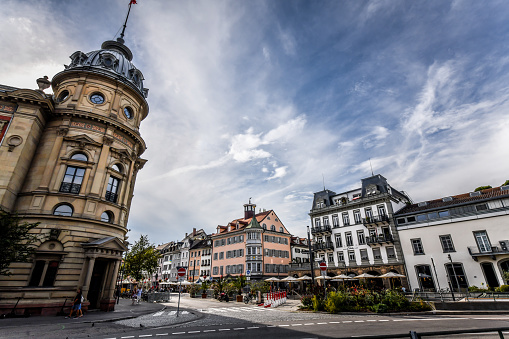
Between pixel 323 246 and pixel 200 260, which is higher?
pixel 323 246

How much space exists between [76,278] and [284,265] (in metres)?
41.2

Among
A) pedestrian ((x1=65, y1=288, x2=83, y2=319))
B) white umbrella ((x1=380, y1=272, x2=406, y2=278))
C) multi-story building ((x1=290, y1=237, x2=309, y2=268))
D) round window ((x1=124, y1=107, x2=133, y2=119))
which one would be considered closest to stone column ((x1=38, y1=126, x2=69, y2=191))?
round window ((x1=124, y1=107, x2=133, y2=119))

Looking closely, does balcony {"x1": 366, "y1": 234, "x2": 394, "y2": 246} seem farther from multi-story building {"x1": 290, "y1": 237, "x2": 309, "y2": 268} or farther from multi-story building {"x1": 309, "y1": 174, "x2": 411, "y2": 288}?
multi-story building {"x1": 290, "y1": 237, "x2": 309, "y2": 268}

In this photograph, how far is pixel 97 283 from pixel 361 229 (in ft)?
107

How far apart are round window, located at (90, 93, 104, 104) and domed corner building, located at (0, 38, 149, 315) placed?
Answer: 0.26 feet

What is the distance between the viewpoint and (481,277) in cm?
2647

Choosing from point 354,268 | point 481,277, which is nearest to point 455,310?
point 481,277

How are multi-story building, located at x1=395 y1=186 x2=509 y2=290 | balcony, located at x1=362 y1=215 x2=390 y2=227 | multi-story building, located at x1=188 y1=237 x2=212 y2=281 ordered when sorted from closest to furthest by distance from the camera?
multi-story building, located at x1=395 y1=186 x2=509 y2=290, balcony, located at x1=362 y1=215 x2=390 y2=227, multi-story building, located at x1=188 y1=237 x2=212 y2=281

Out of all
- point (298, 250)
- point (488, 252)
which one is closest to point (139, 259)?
point (298, 250)

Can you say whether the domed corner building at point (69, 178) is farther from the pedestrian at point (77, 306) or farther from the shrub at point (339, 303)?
the shrub at point (339, 303)

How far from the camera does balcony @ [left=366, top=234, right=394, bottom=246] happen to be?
33.6 metres

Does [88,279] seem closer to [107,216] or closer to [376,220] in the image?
[107,216]

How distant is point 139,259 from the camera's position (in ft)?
113

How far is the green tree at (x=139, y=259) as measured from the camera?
3428 cm
